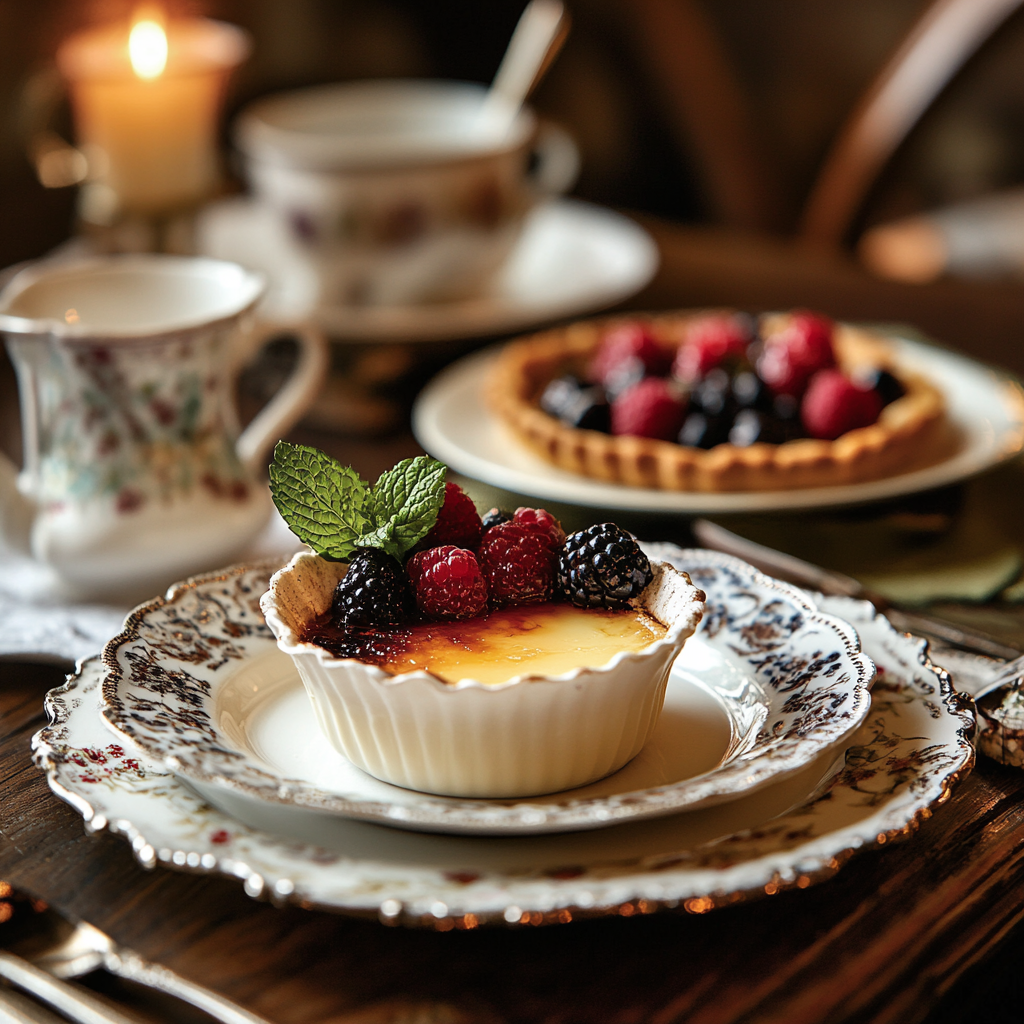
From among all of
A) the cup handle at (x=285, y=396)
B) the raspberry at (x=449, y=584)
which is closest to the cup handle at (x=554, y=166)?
the cup handle at (x=285, y=396)

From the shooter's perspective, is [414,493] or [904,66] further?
[904,66]

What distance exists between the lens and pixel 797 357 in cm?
146

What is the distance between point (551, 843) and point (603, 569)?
0.21 m

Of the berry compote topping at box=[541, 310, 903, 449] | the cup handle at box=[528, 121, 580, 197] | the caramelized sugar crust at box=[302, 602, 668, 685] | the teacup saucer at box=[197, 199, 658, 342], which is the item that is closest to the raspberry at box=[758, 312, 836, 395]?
the berry compote topping at box=[541, 310, 903, 449]

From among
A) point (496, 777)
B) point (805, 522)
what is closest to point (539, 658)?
point (496, 777)

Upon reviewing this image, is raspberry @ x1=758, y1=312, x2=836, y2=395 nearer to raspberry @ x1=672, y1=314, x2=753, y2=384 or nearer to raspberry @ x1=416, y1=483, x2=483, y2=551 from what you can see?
raspberry @ x1=672, y1=314, x2=753, y2=384

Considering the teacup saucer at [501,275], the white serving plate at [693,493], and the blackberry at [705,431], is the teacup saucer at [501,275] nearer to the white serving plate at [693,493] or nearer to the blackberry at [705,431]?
the white serving plate at [693,493]

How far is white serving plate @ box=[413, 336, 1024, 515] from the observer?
1.22 metres

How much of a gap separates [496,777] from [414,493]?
20cm

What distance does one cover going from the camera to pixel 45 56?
7.80 feet

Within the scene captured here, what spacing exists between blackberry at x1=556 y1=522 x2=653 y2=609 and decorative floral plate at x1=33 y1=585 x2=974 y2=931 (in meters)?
0.17

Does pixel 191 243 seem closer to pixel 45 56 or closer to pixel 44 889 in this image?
pixel 45 56

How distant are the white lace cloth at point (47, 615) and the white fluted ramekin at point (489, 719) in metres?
0.22

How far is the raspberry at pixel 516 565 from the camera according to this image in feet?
2.68
